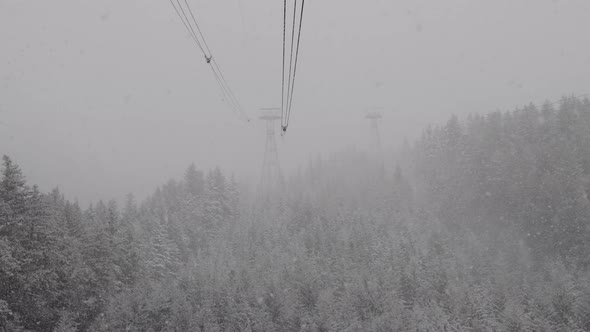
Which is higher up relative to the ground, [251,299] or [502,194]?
[502,194]

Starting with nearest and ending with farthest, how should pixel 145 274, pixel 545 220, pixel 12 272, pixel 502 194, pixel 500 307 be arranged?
1. pixel 12 272
2. pixel 500 307
3. pixel 145 274
4. pixel 545 220
5. pixel 502 194

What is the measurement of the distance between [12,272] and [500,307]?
42.9 metres

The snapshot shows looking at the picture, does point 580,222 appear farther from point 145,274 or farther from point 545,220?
point 145,274

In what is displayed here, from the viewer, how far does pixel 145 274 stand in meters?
52.8

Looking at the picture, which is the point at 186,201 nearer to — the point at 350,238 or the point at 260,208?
the point at 260,208

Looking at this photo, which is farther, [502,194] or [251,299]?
[502,194]

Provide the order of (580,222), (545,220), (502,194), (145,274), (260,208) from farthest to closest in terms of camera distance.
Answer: (260,208) → (502,194) → (545,220) → (580,222) → (145,274)

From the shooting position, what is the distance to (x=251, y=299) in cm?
4409

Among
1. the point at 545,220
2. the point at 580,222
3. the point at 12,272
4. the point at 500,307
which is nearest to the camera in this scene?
the point at 12,272

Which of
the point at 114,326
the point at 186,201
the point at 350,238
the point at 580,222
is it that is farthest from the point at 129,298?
the point at 580,222

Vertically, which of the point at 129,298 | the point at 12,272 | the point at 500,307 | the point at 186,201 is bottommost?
Answer: the point at 500,307

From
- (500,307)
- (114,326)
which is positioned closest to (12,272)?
(114,326)

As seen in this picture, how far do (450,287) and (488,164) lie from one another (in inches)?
1481

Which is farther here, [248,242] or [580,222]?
[248,242]
